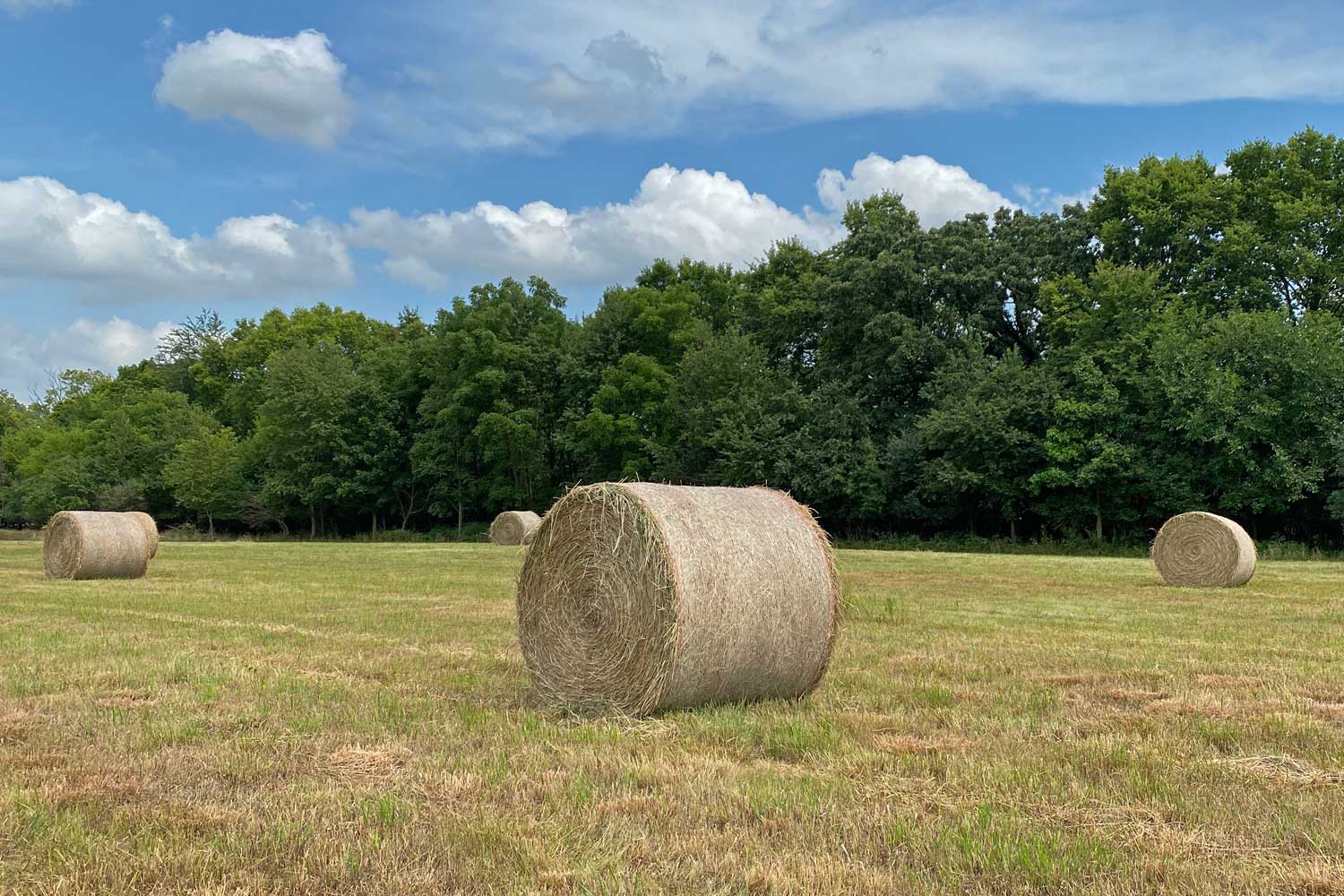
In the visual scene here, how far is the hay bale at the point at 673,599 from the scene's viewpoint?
7535 millimetres

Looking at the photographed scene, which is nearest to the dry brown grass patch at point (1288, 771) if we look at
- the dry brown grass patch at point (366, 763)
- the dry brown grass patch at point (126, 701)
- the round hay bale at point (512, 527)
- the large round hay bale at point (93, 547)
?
the dry brown grass patch at point (366, 763)

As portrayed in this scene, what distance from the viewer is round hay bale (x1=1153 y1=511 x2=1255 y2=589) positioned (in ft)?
66.1

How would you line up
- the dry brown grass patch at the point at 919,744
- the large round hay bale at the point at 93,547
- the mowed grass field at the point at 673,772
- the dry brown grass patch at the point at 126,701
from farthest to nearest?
the large round hay bale at the point at 93,547 → the dry brown grass patch at the point at 126,701 → the dry brown grass patch at the point at 919,744 → the mowed grass field at the point at 673,772

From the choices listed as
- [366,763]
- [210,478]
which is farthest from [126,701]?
[210,478]

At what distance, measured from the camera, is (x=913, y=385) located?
47.2 meters

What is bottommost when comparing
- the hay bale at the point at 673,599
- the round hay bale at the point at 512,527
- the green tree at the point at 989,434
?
the round hay bale at the point at 512,527

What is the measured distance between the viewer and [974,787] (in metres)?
5.45

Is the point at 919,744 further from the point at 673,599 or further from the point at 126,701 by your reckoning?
the point at 126,701

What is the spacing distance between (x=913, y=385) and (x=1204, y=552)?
2685cm

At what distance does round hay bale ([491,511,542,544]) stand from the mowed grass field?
2993cm

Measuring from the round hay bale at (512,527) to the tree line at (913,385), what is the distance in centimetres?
976

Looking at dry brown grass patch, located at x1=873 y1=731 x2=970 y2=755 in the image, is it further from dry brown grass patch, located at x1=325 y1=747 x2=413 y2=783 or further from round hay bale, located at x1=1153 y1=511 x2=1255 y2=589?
round hay bale, located at x1=1153 y1=511 x2=1255 y2=589

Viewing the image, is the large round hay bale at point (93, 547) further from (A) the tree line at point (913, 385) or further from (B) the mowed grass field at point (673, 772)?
(A) the tree line at point (913, 385)

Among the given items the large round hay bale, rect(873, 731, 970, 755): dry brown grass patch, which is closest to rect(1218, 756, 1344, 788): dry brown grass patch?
rect(873, 731, 970, 755): dry brown grass patch
